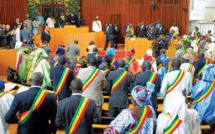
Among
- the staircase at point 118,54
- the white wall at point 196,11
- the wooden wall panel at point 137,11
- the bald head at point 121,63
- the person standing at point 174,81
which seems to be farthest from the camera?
the wooden wall panel at point 137,11

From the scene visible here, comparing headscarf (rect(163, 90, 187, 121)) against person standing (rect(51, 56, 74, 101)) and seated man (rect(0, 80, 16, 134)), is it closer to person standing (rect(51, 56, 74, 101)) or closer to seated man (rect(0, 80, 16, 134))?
seated man (rect(0, 80, 16, 134))

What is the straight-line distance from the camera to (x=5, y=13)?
20.0 meters

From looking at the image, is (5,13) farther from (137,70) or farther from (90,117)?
(90,117)

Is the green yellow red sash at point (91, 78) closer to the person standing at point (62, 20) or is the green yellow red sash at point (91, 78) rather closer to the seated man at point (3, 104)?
the seated man at point (3, 104)

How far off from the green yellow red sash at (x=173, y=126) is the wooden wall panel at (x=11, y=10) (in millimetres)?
16771

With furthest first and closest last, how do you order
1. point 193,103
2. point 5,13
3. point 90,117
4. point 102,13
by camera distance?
1. point 102,13
2. point 5,13
3. point 193,103
4. point 90,117

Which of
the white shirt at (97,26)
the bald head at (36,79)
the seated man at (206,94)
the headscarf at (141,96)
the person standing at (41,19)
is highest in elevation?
the person standing at (41,19)

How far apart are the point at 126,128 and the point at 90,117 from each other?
2.55 ft

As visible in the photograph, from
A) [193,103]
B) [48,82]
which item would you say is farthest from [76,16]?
[193,103]

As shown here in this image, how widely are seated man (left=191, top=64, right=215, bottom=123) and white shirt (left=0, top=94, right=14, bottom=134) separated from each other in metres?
3.66

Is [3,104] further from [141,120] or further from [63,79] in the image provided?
[63,79]

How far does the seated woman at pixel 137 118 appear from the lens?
152 inches

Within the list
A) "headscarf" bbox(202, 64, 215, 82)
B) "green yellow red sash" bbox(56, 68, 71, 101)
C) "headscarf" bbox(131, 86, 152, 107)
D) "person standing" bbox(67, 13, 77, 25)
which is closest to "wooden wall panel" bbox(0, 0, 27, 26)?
"person standing" bbox(67, 13, 77, 25)

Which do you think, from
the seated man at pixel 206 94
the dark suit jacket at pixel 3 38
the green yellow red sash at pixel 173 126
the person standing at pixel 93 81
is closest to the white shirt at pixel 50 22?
the dark suit jacket at pixel 3 38
